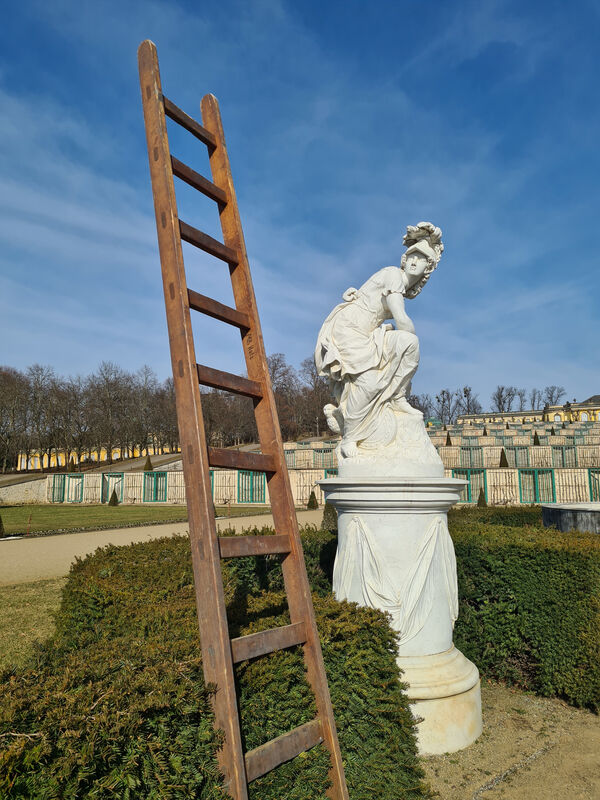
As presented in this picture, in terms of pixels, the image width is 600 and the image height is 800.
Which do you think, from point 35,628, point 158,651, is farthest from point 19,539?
point 158,651

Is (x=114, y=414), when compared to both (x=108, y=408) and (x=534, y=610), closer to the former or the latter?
(x=108, y=408)

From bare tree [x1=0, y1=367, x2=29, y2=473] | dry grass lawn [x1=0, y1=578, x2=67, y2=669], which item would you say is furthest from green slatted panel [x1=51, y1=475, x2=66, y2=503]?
dry grass lawn [x1=0, y1=578, x2=67, y2=669]

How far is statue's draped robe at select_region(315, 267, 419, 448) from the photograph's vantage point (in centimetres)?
493

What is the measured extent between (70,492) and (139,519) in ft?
47.3

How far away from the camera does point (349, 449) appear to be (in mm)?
4930

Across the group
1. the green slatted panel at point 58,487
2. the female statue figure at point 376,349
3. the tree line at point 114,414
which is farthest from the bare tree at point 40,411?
the female statue figure at point 376,349

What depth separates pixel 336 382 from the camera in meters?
5.27

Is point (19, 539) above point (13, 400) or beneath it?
beneath

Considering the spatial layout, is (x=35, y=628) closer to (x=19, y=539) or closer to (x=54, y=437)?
(x=19, y=539)

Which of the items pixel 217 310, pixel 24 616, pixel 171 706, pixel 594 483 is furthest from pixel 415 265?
pixel 594 483

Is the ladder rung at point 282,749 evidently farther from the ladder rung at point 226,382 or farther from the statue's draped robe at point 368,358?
the statue's draped robe at point 368,358

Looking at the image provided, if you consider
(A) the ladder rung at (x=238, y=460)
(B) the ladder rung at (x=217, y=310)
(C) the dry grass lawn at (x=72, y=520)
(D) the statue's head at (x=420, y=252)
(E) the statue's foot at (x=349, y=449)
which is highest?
(D) the statue's head at (x=420, y=252)

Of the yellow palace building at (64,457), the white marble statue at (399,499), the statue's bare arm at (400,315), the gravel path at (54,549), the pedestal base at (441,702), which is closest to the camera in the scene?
the pedestal base at (441,702)

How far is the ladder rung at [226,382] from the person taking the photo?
2371 mm
